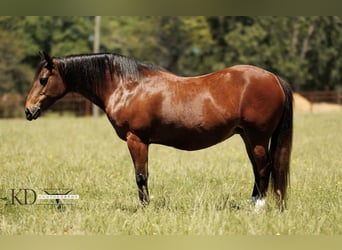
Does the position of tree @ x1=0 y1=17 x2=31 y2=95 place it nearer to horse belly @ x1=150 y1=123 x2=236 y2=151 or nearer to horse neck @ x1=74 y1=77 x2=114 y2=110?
horse neck @ x1=74 y1=77 x2=114 y2=110

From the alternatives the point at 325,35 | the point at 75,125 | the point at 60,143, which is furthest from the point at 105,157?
the point at 325,35

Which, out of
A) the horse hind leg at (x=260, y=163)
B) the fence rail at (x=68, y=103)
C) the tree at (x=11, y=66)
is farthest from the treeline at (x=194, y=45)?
the horse hind leg at (x=260, y=163)

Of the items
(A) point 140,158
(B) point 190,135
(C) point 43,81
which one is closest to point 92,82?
(C) point 43,81

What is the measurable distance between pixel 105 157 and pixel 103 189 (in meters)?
2.12

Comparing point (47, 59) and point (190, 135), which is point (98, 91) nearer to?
point (47, 59)

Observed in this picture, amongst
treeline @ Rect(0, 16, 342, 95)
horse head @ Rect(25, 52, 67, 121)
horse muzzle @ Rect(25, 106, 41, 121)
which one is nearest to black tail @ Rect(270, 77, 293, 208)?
horse head @ Rect(25, 52, 67, 121)

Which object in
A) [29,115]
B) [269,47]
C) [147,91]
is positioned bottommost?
[29,115]

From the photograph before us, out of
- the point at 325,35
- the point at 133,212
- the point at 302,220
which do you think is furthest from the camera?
the point at 325,35

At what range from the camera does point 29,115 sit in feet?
12.7

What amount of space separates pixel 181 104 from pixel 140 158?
2.11 ft

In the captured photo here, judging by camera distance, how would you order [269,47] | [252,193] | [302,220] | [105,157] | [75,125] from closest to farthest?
[302,220] < [252,193] < [105,157] < [75,125] < [269,47]

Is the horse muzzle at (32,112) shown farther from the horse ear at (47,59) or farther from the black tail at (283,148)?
the black tail at (283,148)

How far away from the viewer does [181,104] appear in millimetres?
3777

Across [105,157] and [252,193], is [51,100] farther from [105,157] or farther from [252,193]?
[105,157]
